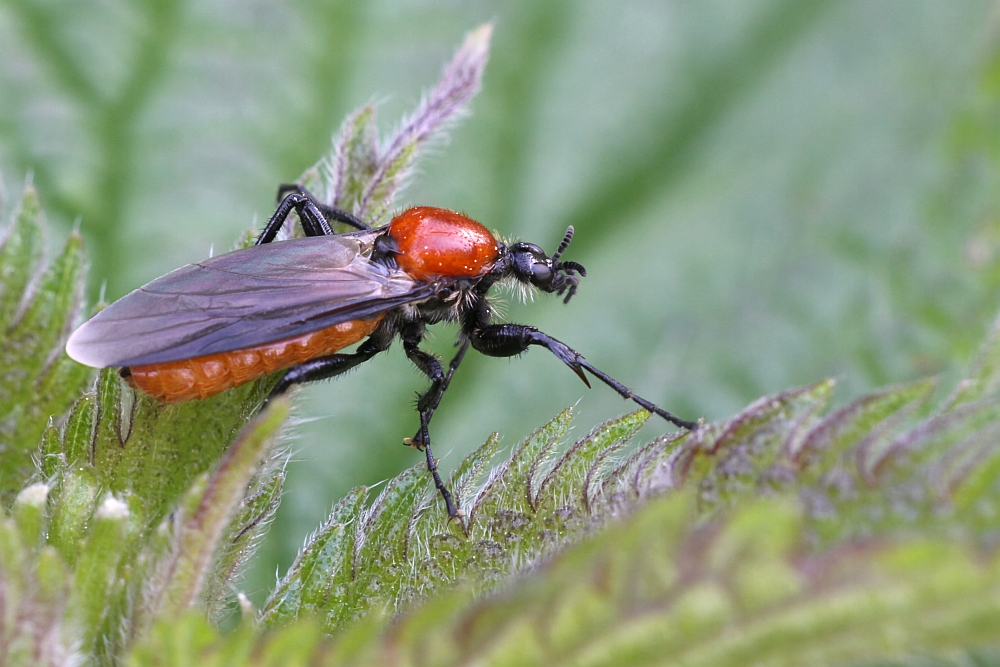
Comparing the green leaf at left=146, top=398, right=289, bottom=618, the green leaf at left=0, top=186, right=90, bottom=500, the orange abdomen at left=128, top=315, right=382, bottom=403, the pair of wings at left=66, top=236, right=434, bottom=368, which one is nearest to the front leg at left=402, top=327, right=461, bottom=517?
the pair of wings at left=66, top=236, right=434, bottom=368

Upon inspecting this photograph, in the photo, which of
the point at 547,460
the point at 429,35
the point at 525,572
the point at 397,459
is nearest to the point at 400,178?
the point at 547,460

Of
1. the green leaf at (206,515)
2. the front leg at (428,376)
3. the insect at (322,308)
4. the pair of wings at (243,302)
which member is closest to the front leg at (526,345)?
the insect at (322,308)

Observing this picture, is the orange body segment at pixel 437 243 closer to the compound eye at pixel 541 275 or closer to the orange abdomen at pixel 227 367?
the compound eye at pixel 541 275

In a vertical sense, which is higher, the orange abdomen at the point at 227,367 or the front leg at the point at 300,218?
the front leg at the point at 300,218

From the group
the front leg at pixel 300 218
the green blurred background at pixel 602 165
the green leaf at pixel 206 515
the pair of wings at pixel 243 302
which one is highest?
the green blurred background at pixel 602 165

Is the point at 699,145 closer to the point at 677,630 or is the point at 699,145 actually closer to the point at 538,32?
the point at 538,32

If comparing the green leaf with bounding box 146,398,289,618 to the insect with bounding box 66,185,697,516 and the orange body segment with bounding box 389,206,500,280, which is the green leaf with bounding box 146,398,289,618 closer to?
the insect with bounding box 66,185,697,516

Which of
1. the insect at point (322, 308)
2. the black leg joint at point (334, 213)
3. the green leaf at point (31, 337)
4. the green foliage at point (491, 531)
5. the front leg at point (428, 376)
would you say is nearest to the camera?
the green foliage at point (491, 531)

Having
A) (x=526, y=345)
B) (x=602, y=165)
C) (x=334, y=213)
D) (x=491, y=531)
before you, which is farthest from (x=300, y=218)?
(x=602, y=165)
